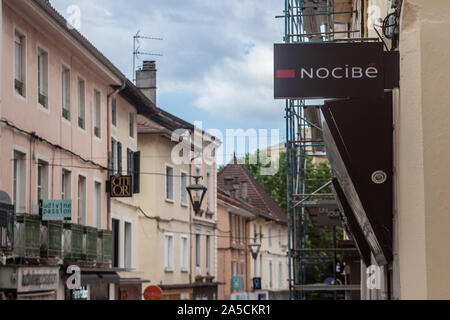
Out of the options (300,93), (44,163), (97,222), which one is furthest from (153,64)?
(300,93)

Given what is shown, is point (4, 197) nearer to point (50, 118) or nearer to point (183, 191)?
point (50, 118)

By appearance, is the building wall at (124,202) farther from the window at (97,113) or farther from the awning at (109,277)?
the awning at (109,277)

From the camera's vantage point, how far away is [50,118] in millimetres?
22000

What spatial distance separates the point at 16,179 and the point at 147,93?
18325 mm

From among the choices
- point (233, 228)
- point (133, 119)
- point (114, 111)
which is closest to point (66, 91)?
point (114, 111)

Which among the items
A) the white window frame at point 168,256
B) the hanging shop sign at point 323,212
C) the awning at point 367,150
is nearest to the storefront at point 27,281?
the hanging shop sign at point 323,212

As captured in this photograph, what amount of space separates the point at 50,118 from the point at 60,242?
292cm

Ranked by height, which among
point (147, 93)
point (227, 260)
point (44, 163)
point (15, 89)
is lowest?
point (227, 260)

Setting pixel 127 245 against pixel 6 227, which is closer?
pixel 6 227

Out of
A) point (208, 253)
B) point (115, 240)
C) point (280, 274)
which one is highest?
point (115, 240)

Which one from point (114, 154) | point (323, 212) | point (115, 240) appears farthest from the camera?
point (115, 240)
